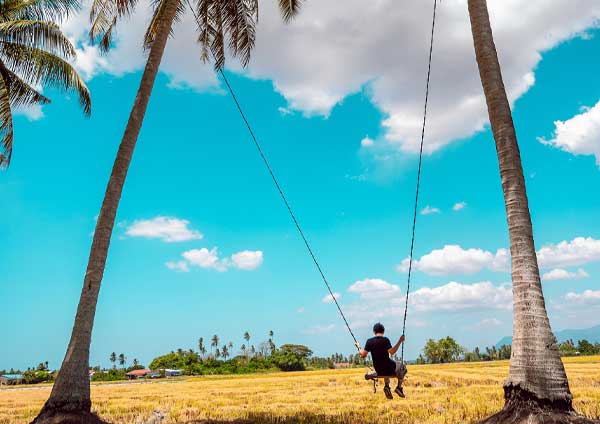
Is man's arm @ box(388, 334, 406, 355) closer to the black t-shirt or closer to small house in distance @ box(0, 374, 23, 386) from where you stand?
the black t-shirt

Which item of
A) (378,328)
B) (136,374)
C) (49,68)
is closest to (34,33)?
(49,68)

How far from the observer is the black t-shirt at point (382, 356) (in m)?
10.2

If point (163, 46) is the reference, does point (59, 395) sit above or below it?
below

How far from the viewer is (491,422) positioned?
24.5ft

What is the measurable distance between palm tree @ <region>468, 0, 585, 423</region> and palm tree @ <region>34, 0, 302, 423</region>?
728 centimetres

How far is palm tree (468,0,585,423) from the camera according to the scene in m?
7.14

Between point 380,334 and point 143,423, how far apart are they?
6575 millimetres

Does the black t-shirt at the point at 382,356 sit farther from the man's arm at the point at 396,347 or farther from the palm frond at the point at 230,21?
the palm frond at the point at 230,21

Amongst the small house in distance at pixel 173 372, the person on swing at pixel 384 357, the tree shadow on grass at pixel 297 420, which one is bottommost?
the small house in distance at pixel 173 372

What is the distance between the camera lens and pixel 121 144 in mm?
11117

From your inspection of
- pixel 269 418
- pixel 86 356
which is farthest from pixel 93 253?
pixel 269 418

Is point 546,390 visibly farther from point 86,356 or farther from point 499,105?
point 86,356

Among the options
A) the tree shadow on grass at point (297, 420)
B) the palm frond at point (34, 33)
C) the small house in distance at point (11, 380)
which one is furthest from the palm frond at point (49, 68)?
the small house in distance at point (11, 380)

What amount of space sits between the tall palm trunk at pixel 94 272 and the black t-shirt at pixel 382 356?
559cm
